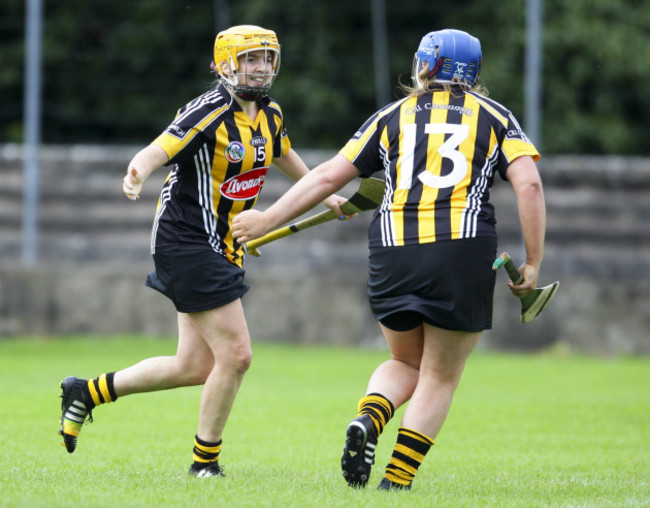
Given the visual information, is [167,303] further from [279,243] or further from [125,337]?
[279,243]

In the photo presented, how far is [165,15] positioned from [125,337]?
557cm

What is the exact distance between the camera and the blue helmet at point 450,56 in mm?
5020

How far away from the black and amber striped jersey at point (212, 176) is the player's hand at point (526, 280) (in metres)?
1.40

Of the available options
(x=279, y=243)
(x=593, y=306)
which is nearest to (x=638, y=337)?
(x=593, y=306)

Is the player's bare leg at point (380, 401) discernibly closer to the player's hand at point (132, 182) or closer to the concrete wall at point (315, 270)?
the player's hand at point (132, 182)

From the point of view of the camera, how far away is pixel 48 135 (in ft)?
52.4

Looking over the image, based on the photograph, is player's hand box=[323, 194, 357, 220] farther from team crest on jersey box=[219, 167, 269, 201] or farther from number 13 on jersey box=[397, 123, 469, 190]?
number 13 on jersey box=[397, 123, 469, 190]

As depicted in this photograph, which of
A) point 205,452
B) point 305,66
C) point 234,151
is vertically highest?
point 305,66

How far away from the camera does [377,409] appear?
501 cm

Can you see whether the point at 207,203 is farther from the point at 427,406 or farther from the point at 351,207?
the point at 427,406

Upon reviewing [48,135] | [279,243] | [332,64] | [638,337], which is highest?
[332,64]

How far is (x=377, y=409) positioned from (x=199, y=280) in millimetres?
1074

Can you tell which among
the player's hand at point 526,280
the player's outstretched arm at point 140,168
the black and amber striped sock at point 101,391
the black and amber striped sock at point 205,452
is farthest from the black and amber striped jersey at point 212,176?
the player's hand at point 526,280

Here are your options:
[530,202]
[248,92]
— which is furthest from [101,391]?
[530,202]
